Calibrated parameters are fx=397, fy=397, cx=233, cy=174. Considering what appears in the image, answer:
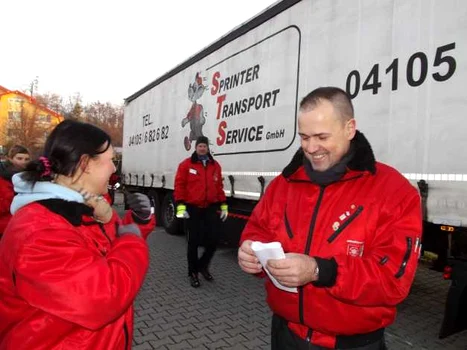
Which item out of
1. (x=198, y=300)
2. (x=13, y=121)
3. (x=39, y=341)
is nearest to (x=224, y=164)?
(x=198, y=300)

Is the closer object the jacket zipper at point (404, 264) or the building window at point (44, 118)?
the jacket zipper at point (404, 264)

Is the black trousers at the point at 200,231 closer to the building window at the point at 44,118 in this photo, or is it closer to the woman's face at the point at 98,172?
the woman's face at the point at 98,172

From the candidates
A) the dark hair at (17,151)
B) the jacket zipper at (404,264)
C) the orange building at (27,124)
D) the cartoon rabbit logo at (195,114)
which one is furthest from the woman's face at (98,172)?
the orange building at (27,124)

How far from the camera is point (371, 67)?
374cm

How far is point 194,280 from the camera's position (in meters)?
5.30

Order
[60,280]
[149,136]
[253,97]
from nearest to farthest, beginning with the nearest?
[60,280]
[253,97]
[149,136]

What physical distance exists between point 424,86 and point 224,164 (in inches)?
142

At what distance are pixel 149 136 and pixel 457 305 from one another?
8.67 meters

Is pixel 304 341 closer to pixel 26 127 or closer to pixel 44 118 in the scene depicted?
pixel 26 127

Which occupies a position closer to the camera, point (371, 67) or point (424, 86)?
point (424, 86)

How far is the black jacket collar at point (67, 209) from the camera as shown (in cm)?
137

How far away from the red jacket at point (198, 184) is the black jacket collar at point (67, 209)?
384 cm

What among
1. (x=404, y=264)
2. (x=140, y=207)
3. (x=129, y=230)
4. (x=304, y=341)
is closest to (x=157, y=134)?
(x=140, y=207)

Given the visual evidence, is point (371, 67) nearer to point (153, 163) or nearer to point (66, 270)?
point (66, 270)
